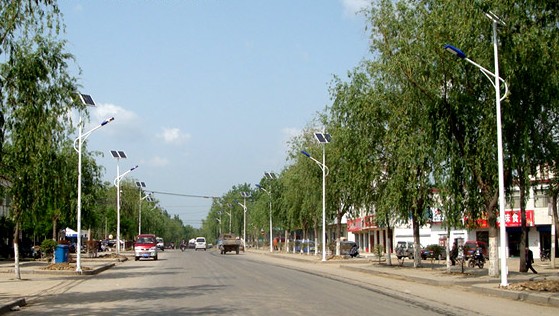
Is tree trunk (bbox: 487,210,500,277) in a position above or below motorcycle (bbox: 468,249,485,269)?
above

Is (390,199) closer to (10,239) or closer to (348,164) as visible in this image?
(348,164)

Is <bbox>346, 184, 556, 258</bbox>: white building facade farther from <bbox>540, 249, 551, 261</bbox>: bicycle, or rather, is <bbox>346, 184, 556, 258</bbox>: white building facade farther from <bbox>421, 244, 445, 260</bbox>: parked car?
<bbox>540, 249, 551, 261</bbox>: bicycle

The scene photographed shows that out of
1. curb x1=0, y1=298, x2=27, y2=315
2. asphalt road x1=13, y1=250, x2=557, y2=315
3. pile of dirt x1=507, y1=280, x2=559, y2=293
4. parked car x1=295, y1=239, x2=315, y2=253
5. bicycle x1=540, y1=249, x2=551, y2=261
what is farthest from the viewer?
parked car x1=295, y1=239, x2=315, y2=253

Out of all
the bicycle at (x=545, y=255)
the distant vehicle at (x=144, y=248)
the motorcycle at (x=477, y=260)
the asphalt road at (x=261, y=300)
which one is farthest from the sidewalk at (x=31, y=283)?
the bicycle at (x=545, y=255)

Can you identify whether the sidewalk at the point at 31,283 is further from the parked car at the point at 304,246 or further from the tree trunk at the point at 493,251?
the parked car at the point at 304,246

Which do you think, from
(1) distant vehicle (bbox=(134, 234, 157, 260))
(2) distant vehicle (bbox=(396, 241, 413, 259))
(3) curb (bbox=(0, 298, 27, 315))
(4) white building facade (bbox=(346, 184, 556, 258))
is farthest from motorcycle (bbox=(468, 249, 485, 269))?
(1) distant vehicle (bbox=(134, 234, 157, 260))

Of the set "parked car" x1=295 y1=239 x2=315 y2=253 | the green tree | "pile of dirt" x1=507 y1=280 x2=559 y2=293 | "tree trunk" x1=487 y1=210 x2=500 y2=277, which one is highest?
the green tree

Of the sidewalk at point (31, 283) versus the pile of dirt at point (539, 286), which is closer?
the sidewalk at point (31, 283)

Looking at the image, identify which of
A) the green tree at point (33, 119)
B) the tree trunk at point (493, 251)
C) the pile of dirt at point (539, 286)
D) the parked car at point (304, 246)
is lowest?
the parked car at point (304, 246)

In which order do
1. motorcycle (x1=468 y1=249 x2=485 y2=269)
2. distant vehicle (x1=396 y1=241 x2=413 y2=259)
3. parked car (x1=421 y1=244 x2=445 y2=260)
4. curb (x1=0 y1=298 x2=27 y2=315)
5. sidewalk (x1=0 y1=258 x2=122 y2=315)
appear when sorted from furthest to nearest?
distant vehicle (x1=396 y1=241 x2=413 y2=259)
parked car (x1=421 y1=244 x2=445 y2=260)
motorcycle (x1=468 y1=249 x2=485 y2=269)
sidewalk (x1=0 y1=258 x2=122 y2=315)
curb (x1=0 y1=298 x2=27 y2=315)

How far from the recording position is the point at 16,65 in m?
25.3

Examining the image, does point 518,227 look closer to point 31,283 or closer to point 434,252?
point 434,252

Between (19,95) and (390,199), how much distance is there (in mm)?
19144

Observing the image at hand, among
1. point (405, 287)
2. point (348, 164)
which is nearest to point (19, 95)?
point (405, 287)
